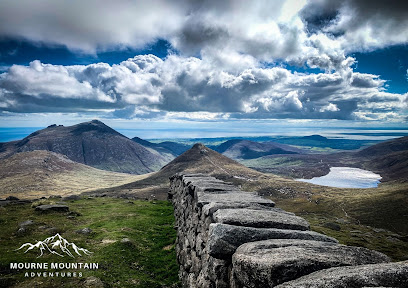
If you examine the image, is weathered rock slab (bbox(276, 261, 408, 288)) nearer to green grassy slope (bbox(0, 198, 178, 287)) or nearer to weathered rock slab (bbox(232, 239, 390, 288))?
weathered rock slab (bbox(232, 239, 390, 288))

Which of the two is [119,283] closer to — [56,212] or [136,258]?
[136,258]

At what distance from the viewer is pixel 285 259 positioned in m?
7.32

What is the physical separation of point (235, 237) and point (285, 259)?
3096mm

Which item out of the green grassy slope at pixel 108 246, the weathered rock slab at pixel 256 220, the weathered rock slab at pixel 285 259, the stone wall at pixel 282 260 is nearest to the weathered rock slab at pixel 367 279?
the stone wall at pixel 282 260

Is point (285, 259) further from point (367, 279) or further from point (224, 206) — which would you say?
point (224, 206)

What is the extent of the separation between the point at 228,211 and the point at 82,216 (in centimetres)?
3225

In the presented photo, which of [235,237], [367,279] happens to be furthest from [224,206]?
[367,279]

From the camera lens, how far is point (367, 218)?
125 m

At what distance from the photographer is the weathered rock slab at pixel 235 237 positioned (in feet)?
32.9

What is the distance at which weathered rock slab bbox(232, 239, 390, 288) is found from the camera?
711 centimetres

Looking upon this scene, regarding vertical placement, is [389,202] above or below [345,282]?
below

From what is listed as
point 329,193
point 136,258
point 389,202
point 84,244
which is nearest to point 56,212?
point 84,244

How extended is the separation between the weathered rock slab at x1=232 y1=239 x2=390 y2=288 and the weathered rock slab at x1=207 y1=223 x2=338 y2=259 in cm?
66

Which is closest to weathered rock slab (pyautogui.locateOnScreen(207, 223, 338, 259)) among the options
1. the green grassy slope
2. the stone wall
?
the stone wall
